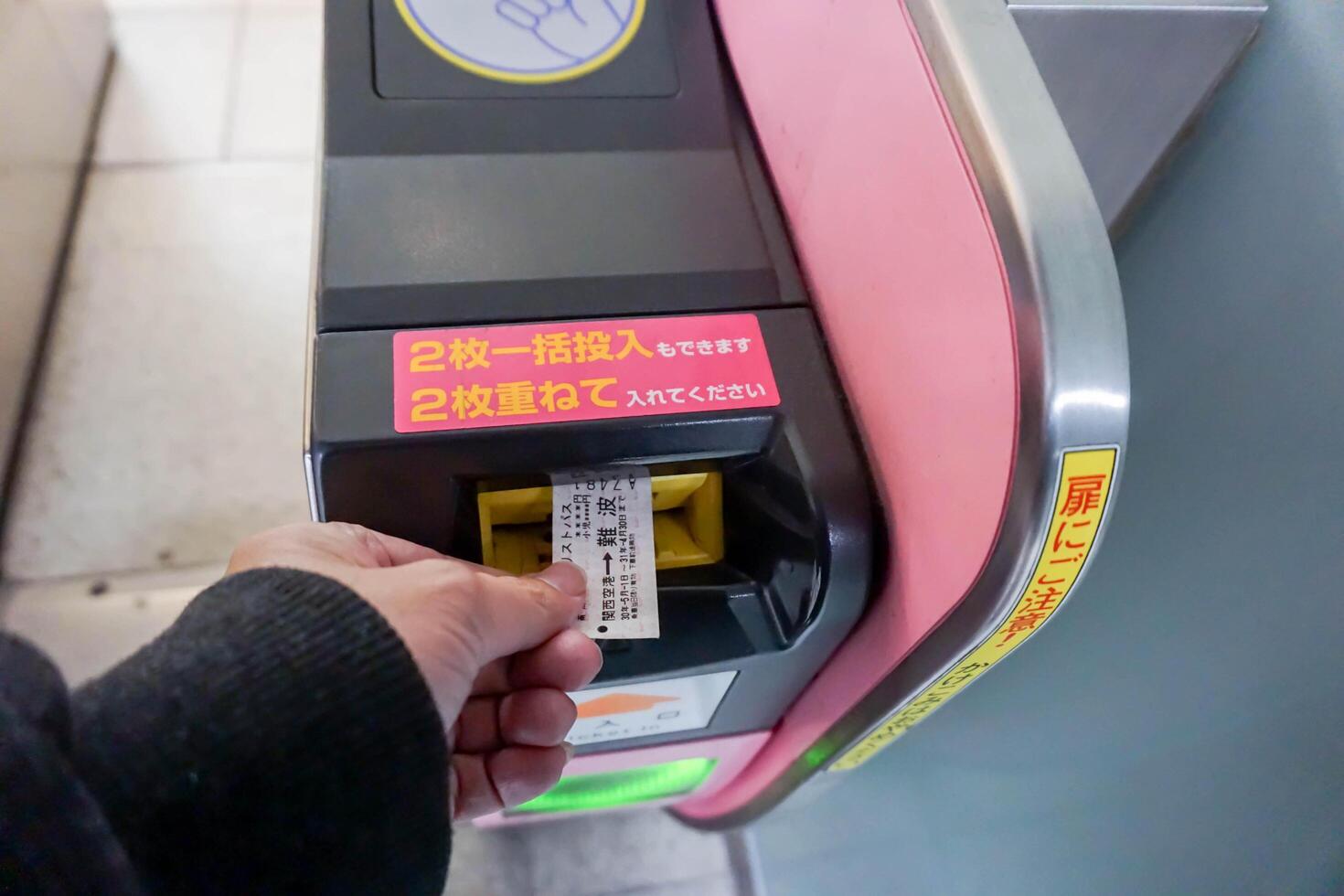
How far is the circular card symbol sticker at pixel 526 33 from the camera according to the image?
0.75m

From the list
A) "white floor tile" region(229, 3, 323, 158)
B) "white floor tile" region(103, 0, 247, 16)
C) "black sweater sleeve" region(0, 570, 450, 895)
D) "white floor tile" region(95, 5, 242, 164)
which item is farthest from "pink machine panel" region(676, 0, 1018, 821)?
"white floor tile" region(103, 0, 247, 16)

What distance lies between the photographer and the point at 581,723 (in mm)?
759

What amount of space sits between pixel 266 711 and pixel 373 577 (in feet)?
0.30

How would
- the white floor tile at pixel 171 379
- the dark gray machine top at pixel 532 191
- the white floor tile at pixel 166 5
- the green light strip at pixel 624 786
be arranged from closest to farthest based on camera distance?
the dark gray machine top at pixel 532 191 → the green light strip at pixel 624 786 → the white floor tile at pixel 171 379 → the white floor tile at pixel 166 5

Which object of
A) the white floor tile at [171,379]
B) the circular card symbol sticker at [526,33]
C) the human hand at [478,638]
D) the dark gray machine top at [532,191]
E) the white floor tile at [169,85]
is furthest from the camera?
the white floor tile at [169,85]

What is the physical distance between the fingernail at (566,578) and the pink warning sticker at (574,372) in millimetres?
96

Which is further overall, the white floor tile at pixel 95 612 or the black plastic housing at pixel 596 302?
the white floor tile at pixel 95 612

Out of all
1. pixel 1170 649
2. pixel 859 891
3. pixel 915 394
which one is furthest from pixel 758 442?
pixel 859 891

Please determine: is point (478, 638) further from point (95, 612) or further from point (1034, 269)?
point (95, 612)

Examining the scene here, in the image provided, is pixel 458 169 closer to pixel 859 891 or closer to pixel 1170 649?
pixel 1170 649

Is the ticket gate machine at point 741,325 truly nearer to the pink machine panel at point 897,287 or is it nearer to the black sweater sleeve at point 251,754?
the pink machine panel at point 897,287

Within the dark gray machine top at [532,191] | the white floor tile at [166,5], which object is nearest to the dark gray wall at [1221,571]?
the dark gray machine top at [532,191]

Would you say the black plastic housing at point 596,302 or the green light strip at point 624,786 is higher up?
the black plastic housing at point 596,302

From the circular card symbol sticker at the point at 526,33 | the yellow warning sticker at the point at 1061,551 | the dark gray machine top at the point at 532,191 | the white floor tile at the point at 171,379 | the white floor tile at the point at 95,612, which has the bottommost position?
the white floor tile at the point at 95,612
